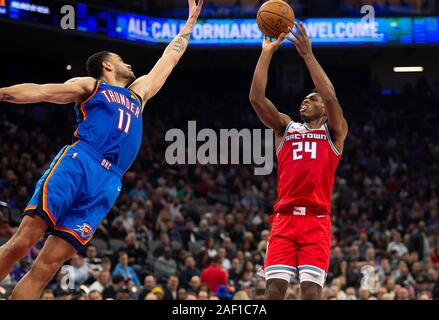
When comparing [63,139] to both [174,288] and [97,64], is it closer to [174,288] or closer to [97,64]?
[174,288]

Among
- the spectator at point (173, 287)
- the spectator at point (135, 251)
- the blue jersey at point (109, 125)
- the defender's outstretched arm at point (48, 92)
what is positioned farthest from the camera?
the spectator at point (135, 251)

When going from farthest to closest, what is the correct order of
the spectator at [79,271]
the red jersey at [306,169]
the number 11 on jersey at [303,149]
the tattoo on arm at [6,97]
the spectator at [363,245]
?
1. the spectator at [363,245]
2. the spectator at [79,271]
3. the number 11 on jersey at [303,149]
4. the red jersey at [306,169]
5. the tattoo on arm at [6,97]

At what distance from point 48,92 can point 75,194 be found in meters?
0.74

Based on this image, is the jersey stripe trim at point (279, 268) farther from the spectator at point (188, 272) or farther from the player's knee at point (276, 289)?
the spectator at point (188, 272)

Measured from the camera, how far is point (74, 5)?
732 inches

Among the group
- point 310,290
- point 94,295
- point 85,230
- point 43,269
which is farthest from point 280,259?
point 94,295

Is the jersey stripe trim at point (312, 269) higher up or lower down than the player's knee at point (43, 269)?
lower down

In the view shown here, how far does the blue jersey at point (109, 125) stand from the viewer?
18.3 feet

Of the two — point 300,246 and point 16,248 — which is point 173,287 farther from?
point 16,248

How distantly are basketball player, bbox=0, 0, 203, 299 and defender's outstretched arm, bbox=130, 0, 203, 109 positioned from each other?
0.14 m

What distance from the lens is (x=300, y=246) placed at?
20.6 ft

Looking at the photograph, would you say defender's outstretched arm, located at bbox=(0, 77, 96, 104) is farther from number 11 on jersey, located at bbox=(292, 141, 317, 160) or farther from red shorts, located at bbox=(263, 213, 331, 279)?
red shorts, located at bbox=(263, 213, 331, 279)

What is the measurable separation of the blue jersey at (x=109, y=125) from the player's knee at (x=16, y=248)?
0.89m

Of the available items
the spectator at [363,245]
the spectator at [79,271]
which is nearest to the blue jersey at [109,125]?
the spectator at [79,271]
